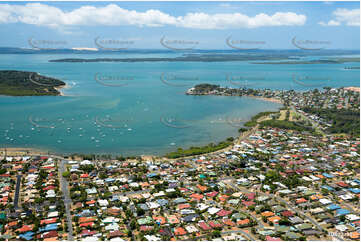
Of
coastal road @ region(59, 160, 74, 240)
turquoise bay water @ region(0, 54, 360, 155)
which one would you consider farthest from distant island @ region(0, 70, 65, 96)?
coastal road @ region(59, 160, 74, 240)

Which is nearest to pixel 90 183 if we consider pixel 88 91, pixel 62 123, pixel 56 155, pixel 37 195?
Answer: pixel 37 195

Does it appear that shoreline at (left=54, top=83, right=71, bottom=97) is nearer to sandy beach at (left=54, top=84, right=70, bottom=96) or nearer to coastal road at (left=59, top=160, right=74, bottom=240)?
sandy beach at (left=54, top=84, right=70, bottom=96)

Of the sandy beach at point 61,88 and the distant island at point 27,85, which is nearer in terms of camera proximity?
the distant island at point 27,85

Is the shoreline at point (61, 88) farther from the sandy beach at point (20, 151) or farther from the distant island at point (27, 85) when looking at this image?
the sandy beach at point (20, 151)

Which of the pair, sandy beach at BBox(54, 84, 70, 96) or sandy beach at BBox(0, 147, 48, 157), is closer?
sandy beach at BBox(0, 147, 48, 157)

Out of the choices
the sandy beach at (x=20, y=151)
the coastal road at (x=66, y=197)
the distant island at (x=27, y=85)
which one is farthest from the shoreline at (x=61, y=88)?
the coastal road at (x=66, y=197)

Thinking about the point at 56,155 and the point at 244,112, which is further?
the point at 244,112

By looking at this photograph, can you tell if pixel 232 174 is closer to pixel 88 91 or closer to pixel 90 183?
pixel 90 183

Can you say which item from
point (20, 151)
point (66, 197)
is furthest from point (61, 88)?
point (66, 197)
